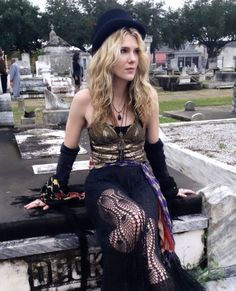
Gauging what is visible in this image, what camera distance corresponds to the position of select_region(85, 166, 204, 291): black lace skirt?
2.21m

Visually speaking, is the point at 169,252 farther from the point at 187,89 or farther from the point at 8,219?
the point at 187,89

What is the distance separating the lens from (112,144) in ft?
8.62

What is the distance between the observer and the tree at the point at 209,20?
50.8 meters

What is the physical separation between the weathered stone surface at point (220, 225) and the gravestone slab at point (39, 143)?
249 cm

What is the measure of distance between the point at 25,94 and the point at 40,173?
1578 centimetres

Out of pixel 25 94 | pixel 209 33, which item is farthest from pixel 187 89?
pixel 209 33

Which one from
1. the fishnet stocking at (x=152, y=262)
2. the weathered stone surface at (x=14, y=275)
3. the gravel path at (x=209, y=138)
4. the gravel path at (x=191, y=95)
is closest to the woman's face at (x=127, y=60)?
the fishnet stocking at (x=152, y=262)

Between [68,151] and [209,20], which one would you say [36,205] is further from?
[209,20]

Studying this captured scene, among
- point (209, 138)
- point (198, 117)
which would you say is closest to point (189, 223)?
point (209, 138)

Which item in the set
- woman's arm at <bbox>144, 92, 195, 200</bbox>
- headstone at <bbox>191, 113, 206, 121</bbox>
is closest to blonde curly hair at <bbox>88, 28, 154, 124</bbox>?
woman's arm at <bbox>144, 92, 195, 200</bbox>

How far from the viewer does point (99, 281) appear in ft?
8.98

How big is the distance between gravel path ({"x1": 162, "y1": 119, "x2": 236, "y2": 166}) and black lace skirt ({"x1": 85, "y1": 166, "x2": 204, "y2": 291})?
10.7ft

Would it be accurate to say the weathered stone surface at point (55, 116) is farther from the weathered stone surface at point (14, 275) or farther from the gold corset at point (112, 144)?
the weathered stone surface at point (14, 275)

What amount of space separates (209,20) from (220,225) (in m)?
52.4
